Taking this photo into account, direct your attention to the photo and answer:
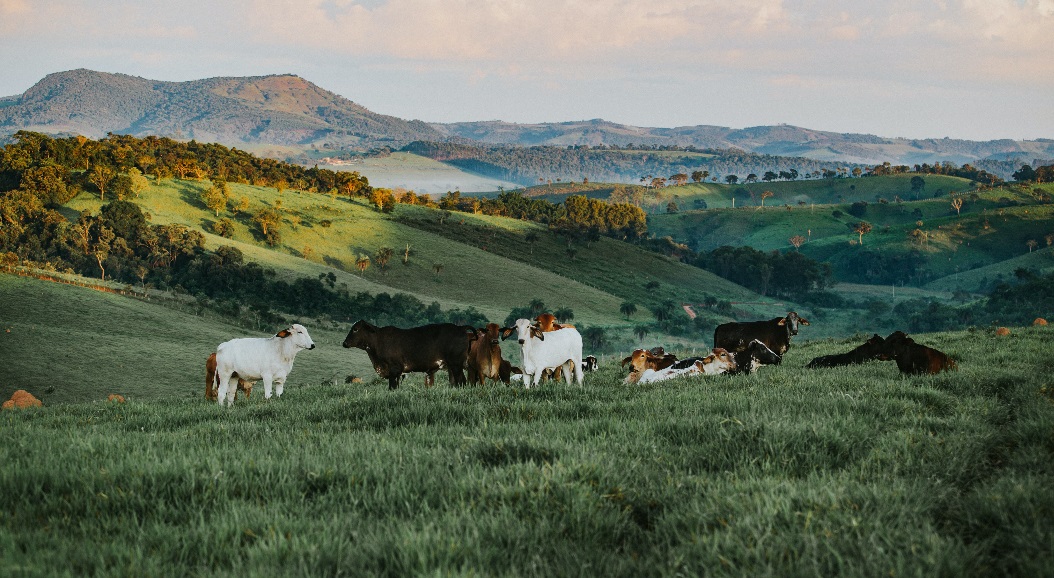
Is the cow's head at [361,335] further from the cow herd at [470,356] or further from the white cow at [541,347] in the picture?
the white cow at [541,347]

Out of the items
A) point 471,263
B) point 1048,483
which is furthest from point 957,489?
point 471,263

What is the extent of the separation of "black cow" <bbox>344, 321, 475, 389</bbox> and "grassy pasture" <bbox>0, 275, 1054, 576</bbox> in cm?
472

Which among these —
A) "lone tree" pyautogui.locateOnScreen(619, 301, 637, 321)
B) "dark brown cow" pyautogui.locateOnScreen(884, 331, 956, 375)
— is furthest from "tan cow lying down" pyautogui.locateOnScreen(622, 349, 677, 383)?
"lone tree" pyautogui.locateOnScreen(619, 301, 637, 321)

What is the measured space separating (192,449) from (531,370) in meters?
7.60

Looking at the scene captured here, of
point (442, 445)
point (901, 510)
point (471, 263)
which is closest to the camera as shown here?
point (901, 510)

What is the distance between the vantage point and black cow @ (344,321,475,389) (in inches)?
592

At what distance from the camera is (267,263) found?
11825 cm

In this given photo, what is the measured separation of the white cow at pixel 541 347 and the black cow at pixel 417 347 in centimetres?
155

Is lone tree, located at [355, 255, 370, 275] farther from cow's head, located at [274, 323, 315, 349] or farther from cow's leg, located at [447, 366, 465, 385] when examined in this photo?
cow's leg, located at [447, 366, 465, 385]

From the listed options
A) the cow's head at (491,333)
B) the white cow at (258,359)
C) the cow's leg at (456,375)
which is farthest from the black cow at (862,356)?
the white cow at (258,359)

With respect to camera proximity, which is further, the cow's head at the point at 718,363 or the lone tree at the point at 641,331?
the lone tree at the point at 641,331

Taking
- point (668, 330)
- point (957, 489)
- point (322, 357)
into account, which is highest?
point (957, 489)

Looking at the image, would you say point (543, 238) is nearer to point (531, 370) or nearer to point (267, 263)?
point (267, 263)

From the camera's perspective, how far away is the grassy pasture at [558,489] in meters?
4.49
